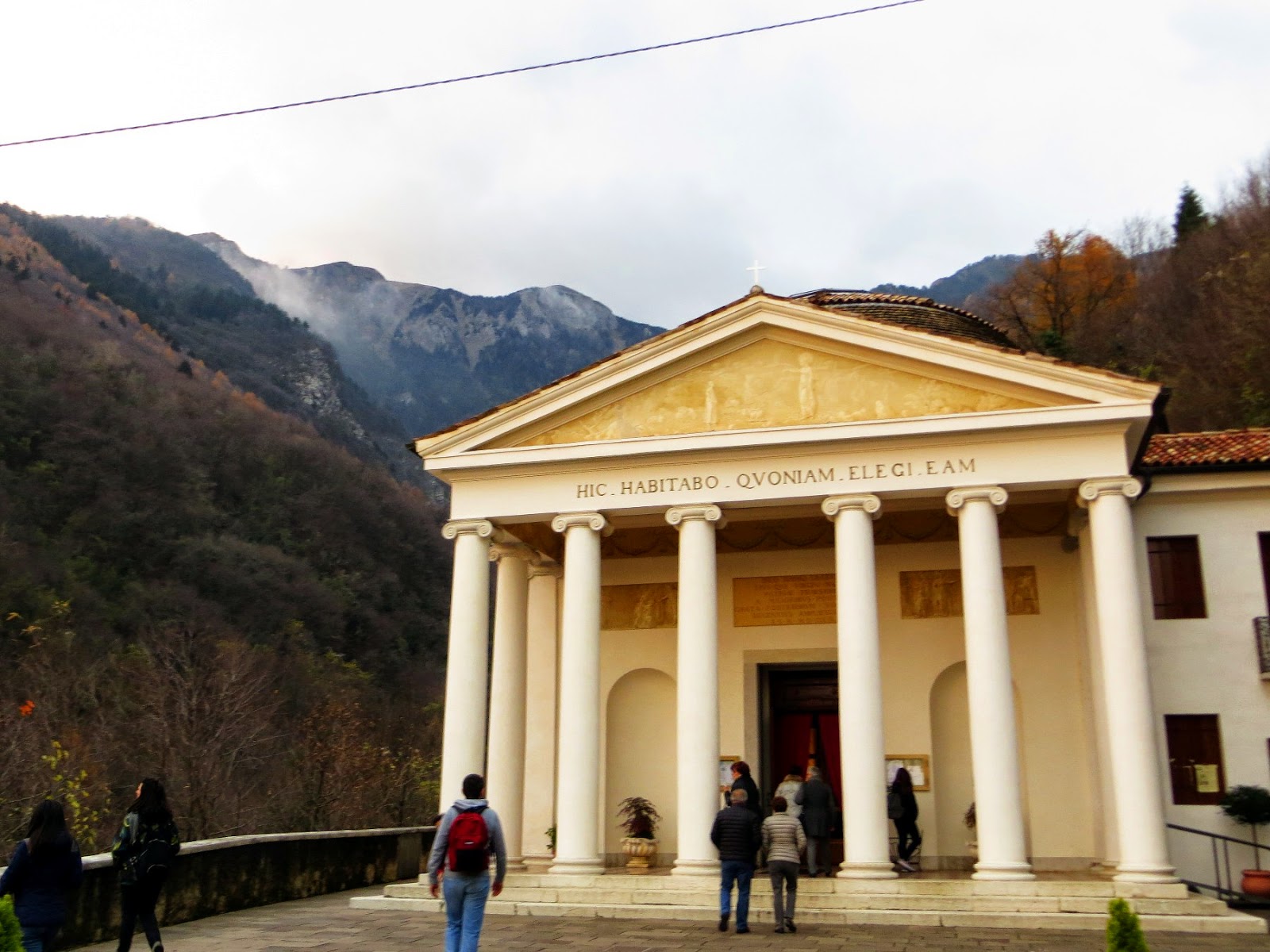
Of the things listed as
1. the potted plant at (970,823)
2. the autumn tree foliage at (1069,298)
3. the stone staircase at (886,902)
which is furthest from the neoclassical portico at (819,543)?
the autumn tree foliage at (1069,298)

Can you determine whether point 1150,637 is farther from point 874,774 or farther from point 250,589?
point 250,589

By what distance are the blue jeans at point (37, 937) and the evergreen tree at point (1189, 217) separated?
169ft

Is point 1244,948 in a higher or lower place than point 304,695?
lower

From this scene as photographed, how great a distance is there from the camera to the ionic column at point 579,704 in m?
16.2

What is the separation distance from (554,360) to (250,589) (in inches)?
4649

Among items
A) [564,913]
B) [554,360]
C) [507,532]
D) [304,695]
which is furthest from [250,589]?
[554,360]

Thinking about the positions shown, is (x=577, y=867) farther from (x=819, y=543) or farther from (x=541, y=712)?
(x=819, y=543)

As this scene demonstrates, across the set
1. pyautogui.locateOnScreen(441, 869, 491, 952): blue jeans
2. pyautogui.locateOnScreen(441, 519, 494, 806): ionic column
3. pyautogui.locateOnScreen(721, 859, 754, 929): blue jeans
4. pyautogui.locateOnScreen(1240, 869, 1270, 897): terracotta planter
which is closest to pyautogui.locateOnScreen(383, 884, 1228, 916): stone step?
pyautogui.locateOnScreen(721, 859, 754, 929): blue jeans

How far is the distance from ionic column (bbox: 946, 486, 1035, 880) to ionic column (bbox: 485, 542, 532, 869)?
700 centimetres

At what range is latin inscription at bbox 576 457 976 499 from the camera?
16.2 meters

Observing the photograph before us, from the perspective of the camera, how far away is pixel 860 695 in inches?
606

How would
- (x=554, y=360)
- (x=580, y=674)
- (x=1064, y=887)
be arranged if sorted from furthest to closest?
(x=554, y=360) → (x=580, y=674) → (x=1064, y=887)

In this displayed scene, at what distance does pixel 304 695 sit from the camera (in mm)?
46594

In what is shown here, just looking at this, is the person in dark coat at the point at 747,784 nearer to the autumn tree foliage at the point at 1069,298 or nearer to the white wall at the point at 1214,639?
the white wall at the point at 1214,639
